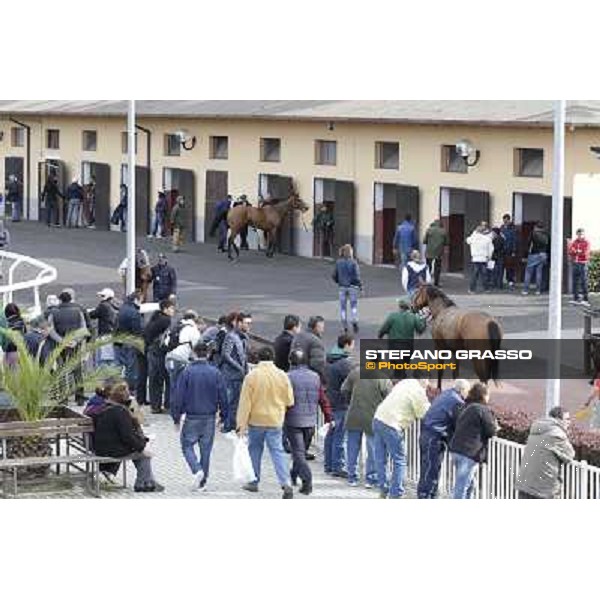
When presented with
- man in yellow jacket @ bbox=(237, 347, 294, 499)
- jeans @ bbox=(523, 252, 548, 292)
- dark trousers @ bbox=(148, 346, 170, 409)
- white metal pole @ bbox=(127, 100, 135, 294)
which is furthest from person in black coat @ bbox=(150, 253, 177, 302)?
man in yellow jacket @ bbox=(237, 347, 294, 499)

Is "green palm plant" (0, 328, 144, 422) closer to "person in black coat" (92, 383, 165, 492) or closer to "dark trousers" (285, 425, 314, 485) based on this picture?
"person in black coat" (92, 383, 165, 492)

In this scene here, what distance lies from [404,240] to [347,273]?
5.33 feet

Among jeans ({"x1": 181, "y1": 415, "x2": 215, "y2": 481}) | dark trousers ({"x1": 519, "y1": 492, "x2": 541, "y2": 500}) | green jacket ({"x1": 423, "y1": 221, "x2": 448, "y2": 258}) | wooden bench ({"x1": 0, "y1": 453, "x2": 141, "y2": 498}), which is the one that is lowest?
dark trousers ({"x1": 519, "y1": 492, "x2": 541, "y2": 500})

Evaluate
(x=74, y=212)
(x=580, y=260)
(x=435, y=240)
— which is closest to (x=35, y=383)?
(x=580, y=260)

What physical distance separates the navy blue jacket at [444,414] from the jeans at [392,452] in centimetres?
30

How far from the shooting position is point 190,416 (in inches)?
638

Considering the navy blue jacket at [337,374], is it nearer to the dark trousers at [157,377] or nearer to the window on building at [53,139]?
the dark trousers at [157,377]

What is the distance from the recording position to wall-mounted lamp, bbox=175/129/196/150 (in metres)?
25.3

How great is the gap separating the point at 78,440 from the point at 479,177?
334 inches

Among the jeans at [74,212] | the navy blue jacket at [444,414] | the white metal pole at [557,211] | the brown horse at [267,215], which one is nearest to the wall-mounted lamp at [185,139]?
the brown horse at [267,215]

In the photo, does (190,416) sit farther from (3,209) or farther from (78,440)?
(3,209)

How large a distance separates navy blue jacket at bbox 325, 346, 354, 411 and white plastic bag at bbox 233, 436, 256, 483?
1033 millimetres
